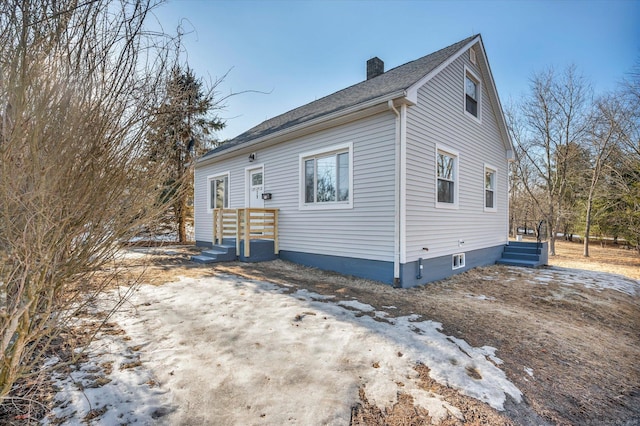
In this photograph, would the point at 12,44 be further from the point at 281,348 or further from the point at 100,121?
the point at 281,348

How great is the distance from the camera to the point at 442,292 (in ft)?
19.0

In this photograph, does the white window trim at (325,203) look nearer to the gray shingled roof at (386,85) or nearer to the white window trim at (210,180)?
the gray shingled roof at (386,85)

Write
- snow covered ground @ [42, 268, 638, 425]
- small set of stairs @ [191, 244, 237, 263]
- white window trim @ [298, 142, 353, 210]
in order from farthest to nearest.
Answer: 1. small set of stairs @ [191, 244, 237, 263]
2. white window trim @ [298, 142, 353, 210]
3. snow covered ground @ [42, 268, 638, 425]

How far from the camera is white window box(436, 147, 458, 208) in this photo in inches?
275

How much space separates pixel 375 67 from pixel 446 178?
16.3 ft

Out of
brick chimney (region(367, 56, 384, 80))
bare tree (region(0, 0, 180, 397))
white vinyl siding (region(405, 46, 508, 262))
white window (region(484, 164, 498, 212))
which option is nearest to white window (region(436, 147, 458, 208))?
white vinyl siding (region(405, 46, 508, 262))

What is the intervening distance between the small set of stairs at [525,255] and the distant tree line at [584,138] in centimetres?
485

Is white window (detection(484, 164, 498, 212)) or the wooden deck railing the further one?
white window (detection(484, 164, 498, 212))

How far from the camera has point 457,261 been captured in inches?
305

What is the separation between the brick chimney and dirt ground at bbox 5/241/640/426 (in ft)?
22.6

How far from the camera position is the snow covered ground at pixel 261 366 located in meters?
2.01

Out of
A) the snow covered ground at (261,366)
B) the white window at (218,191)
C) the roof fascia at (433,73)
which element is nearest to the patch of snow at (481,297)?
the snow covered ground at (261,366)

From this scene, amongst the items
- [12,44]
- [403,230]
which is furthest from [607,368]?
[12,44]

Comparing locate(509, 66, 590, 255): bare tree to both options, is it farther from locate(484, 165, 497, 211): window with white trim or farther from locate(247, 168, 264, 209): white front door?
locate(247, 168, 264, 209): white front door
